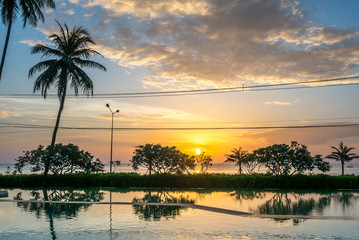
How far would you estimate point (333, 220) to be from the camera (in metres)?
16.7

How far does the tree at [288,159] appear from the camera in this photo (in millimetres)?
39531

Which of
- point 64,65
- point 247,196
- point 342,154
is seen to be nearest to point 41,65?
point 64,65

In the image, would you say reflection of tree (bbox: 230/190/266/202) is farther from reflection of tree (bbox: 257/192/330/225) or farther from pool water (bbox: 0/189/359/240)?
pool water (bbox: 0/189/359/240)

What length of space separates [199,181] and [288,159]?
1134 centimetres

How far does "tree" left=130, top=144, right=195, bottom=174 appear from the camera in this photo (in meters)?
40.1

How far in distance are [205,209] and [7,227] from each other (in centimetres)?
1031

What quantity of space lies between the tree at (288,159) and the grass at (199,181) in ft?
15.6

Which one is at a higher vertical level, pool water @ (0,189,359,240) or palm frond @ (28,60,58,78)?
palm frond @ (28,60,58,78)

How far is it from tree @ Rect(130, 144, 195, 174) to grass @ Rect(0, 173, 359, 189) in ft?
13.5

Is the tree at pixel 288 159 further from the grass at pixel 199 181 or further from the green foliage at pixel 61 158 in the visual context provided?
the green foliage at pixel 61 158

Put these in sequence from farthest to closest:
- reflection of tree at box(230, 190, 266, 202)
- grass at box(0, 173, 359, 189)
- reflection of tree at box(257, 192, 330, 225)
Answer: grass at box(0, 173, 359, 189), reflection of tree at box(230, 190, 266, 202), reflection of tree at box(257, 192, 330, 225)

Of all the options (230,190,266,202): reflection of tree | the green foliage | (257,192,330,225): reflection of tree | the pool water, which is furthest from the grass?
the pool water

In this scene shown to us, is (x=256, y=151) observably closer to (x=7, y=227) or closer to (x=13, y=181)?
(x=13, y=181)

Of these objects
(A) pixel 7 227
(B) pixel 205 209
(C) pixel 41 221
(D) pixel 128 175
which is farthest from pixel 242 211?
(D) pixel 128 175
